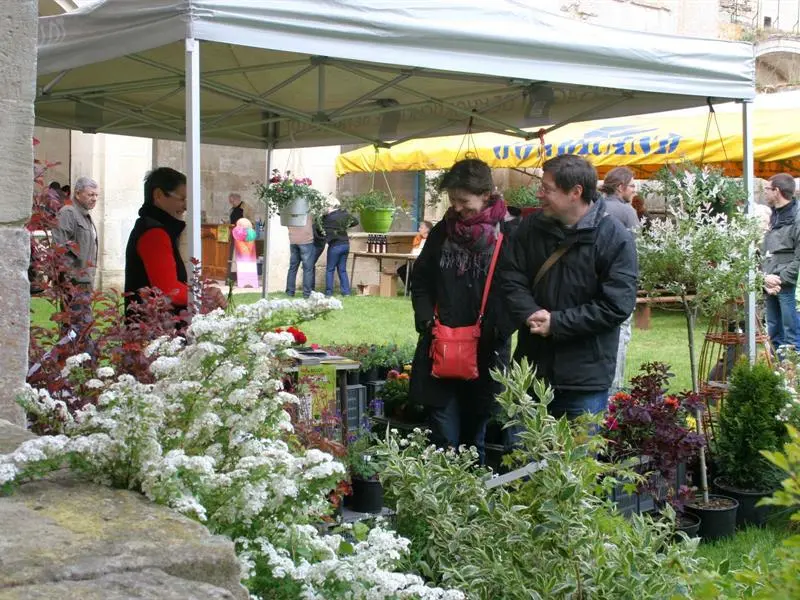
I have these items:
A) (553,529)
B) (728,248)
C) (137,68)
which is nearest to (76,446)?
(553,529)

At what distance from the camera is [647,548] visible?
253 cm

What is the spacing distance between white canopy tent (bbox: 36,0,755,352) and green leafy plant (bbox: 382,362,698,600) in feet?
5.59

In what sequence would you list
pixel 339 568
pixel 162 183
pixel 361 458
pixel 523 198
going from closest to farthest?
pixel 339 568 → pixel 361 458 → pixel 162 183 → pixel 523 198

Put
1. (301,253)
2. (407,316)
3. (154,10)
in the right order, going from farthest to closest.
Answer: (301,253) → (407,316) → (154,10)

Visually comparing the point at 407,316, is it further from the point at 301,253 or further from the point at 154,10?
the point at 154,10

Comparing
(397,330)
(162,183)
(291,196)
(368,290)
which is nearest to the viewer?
(162,183)

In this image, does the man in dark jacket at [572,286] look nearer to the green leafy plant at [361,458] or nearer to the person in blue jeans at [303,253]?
the green leafy plant at [361,458]

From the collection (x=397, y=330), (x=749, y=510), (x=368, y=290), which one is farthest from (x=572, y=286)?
(x=368, y=290)

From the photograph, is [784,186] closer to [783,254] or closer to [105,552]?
[783,254]

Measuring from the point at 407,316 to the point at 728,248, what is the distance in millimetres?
8781

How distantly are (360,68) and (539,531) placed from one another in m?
4.20

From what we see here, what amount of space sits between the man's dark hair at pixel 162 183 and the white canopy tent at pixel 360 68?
0.46m

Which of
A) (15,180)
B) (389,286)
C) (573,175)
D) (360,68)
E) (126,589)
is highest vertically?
(360,68)

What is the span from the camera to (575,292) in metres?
4.19
